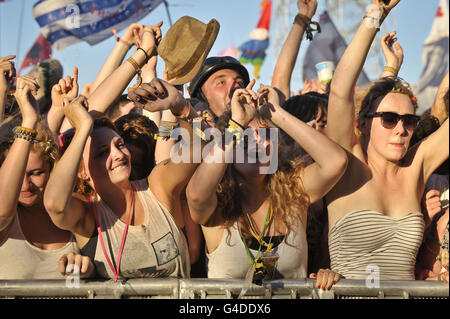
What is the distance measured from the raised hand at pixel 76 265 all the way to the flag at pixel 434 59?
4666 mm

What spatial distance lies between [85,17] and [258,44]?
4.33 metres

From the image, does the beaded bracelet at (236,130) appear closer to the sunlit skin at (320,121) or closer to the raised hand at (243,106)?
the raised hand at (243,106)

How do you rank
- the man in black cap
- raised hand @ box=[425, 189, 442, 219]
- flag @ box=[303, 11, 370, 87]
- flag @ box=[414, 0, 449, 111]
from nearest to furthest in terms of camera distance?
raised hand @ box=[425, 189, 442, 219]
the man in black cap
flag @ box=[303, 11, 370, 87]
flag @ box=[414, 0, 449, 111]

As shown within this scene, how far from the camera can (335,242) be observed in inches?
107

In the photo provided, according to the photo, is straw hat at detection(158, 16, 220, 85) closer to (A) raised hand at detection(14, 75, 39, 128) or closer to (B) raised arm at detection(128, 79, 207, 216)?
(B) raised arm at detection(128, 79, 207, 216)

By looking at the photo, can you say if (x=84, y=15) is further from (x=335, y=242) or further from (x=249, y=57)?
(x=249, y=57)

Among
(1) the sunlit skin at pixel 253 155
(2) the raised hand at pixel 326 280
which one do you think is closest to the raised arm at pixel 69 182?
(1) the sunlit skin at pixel 253 155

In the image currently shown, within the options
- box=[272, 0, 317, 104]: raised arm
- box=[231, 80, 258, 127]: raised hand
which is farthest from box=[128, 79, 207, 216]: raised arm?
box=[272, 0, 317, 104]: raised arm

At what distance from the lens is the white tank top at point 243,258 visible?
8.50 feet

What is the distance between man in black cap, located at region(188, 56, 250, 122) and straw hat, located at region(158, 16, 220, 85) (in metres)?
0.89

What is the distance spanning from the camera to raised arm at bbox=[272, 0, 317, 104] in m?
3.82

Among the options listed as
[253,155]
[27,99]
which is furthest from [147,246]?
[27,99]

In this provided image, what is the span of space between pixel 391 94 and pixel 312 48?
3304 millimetres
